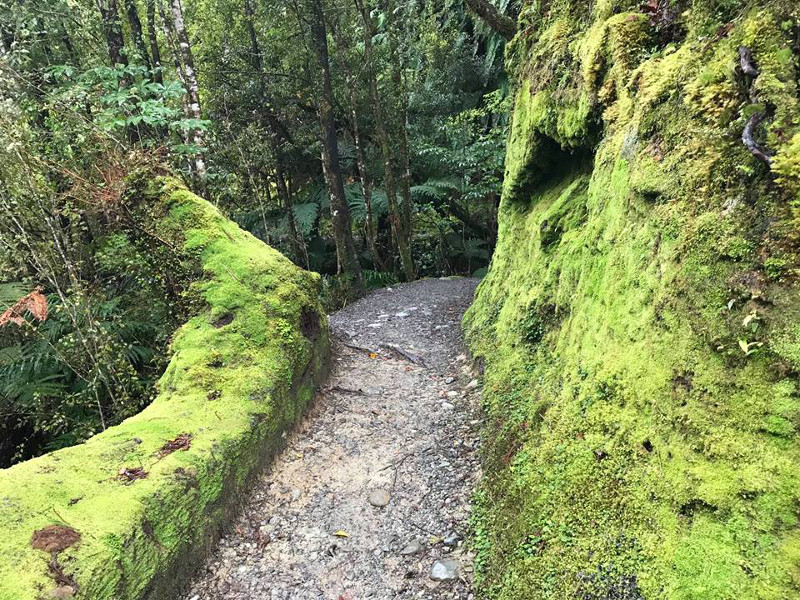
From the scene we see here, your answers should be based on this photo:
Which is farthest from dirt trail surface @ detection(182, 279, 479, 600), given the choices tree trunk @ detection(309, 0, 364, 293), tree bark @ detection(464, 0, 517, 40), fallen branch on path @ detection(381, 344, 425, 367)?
tree bark @ detection(464, 0, 517, 40)

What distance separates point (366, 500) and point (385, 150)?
9595mm

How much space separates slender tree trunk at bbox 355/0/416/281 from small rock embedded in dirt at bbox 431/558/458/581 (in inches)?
403

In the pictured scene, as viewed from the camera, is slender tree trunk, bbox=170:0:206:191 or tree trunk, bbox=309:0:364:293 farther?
tree trunk, bbox=309:0:364:293

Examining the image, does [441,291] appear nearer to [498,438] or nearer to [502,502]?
[498,438]

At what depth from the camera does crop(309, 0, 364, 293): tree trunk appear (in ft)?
35.9

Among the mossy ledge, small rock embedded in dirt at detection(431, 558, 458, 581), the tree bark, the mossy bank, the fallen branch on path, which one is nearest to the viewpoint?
the mossy bank

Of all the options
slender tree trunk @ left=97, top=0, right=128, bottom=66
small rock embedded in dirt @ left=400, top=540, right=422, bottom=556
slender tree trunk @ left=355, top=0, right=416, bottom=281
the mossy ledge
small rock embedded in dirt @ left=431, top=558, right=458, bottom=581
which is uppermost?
slender tree trunk @ left=97, top=0, right=128, bottom=66

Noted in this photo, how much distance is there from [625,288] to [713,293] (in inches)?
35.9

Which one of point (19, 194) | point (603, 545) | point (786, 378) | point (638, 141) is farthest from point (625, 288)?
point (19, 194)

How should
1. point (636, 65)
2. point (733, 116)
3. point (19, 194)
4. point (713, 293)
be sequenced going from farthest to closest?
point (19, 194)
point (636, 65)
point (733, 116)
point (713, 293)

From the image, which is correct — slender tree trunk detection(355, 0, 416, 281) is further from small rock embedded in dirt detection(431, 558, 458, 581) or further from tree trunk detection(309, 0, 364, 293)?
small rock embedded in dirt detection(431, 558, 458, 581)

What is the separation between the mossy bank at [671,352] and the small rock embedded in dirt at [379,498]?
0.87 meters

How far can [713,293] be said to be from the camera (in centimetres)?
246

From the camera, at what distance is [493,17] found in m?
8.91
